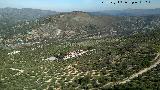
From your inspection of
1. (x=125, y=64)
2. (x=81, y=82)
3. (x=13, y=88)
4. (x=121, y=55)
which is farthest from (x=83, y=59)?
(x=13, y=88)

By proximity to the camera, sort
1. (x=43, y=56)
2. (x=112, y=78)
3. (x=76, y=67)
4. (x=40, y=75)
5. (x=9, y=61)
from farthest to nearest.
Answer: (x=43, y=56), (x=9, y=61), (x=76, y=67), (x=40, y=75), (x=112, y=78)

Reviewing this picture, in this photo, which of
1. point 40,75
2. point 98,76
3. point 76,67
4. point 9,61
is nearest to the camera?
point 98,76

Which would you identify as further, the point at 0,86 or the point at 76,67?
the point at 76,67

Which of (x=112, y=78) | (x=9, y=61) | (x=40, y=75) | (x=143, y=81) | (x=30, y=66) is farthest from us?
(x=9, y=61)

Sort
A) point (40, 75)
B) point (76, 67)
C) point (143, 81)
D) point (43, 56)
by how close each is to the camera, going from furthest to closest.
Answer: point (43, 56) → point (76, 67) → point (40, 75) → point (143, 81)

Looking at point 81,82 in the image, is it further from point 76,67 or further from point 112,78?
point 76,67

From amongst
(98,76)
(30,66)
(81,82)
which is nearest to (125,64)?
(98,76)

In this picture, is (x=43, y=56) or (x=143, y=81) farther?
(x=43, y=56)

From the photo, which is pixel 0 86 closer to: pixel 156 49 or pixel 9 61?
pixel 9 61
